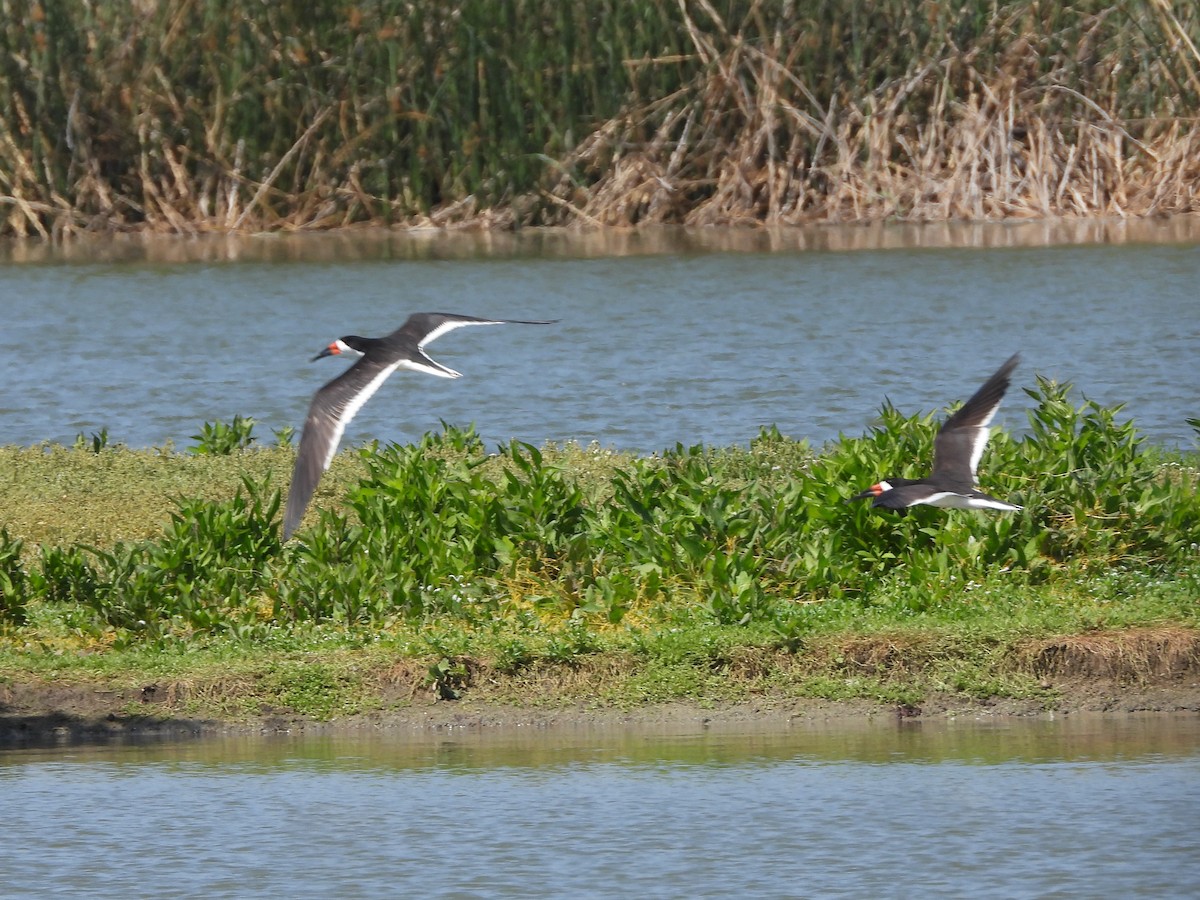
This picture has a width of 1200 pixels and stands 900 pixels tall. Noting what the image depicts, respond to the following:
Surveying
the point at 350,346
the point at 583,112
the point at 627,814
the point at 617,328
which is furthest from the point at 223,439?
the point at 583,112

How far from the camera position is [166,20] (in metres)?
26.3

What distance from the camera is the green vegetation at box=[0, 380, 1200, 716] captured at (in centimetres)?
823

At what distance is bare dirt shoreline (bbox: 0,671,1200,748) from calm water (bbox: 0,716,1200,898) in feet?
0.32

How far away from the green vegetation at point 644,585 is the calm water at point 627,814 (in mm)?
343

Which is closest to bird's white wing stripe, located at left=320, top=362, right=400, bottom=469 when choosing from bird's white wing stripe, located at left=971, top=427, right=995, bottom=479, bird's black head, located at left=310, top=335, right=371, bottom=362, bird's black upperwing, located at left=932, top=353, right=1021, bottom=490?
bird's black head, located at left=310, top=335, right=371, bottom=362

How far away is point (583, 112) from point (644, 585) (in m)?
17.7

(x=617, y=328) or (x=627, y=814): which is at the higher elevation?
(x=617, y=328)

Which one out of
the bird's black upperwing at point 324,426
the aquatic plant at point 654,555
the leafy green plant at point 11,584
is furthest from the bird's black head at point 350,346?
the leafy green plant at point 11,584

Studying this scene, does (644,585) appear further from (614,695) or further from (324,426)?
(324,426)

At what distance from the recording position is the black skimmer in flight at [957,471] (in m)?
8.64

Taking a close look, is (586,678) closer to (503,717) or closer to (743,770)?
(503,717)

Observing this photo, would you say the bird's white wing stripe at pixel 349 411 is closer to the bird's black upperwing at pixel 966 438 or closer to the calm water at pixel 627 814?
the calm water at pixel 627 814

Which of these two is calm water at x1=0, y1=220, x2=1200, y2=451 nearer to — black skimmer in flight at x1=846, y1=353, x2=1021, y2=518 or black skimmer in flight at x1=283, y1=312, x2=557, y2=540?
black skimmer in flight at x1=283, y1=312, x2=557, y2=540

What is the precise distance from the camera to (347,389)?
10070 mm
